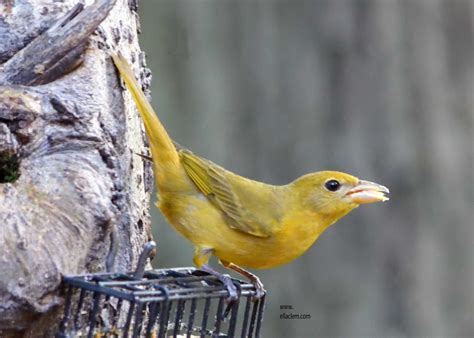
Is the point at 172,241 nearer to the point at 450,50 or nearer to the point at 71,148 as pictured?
the point at 450,50

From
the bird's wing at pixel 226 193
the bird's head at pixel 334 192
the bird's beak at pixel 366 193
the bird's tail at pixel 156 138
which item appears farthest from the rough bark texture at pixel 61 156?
the bird's beak at pixel 366 193

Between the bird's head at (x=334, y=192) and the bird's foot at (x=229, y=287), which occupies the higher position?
the bird's head at (x=334, y=192)

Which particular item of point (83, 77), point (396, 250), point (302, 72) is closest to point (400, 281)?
point (396, 250)

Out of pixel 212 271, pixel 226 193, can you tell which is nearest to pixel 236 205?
pixel 226 193

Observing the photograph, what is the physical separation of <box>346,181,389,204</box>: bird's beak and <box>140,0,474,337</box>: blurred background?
2.28 m

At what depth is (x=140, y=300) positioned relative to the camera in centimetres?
344

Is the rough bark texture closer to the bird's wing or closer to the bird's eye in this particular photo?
the bird's wing

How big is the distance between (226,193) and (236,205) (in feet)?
0.32

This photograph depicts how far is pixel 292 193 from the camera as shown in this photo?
514cm

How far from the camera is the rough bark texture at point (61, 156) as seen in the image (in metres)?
3.73

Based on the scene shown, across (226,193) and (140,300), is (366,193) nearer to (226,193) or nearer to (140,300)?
(226,193)

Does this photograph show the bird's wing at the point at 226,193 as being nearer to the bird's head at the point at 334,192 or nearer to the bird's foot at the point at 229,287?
the bird's head at the point at 334,192

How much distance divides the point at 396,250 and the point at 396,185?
482 mm

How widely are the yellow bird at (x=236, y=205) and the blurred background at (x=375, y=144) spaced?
7.37ft
